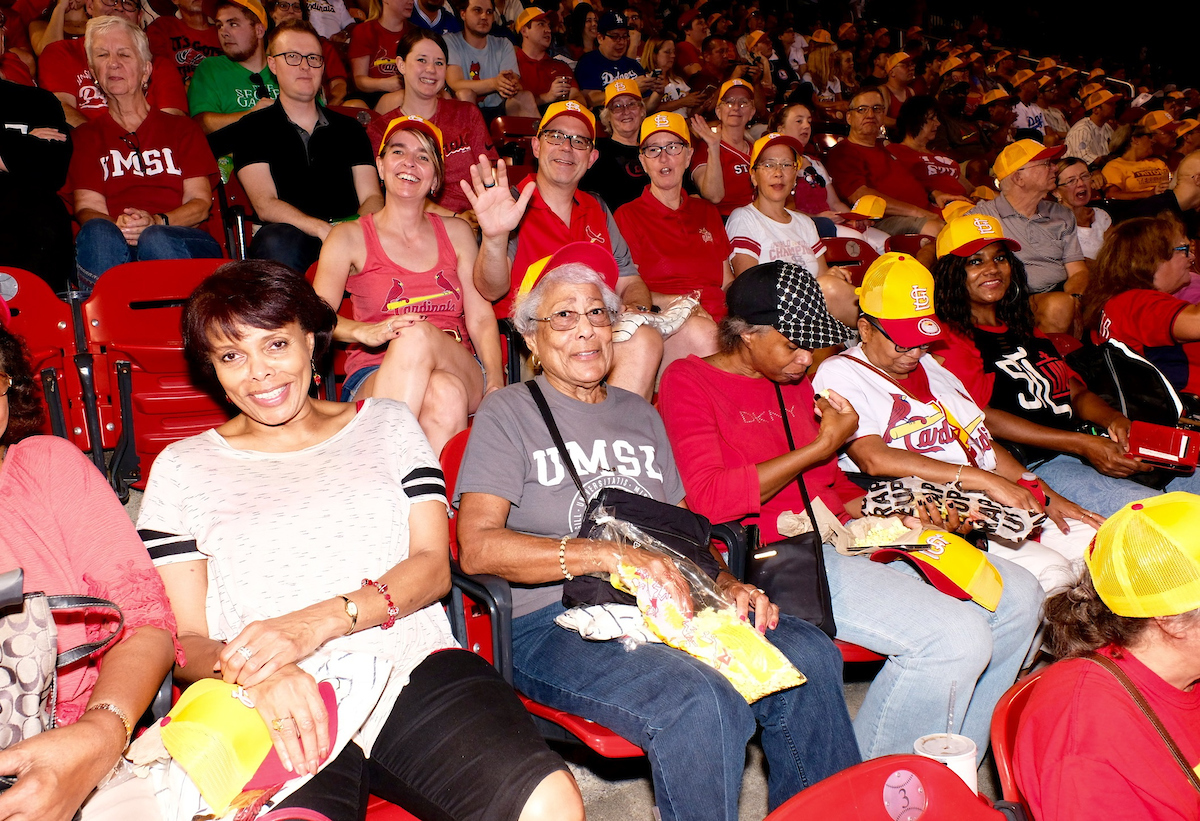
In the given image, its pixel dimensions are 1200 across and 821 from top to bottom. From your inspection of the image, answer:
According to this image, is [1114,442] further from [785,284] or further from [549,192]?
[549,192]

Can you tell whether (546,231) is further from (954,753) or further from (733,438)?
(954,753)

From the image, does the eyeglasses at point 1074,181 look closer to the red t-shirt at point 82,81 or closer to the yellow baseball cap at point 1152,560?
the yellow baseball cap at point 1152,560

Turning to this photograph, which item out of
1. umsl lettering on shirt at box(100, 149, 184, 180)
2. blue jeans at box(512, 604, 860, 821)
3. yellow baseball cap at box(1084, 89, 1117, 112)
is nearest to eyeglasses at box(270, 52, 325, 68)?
umsl lettering on shirt at box(100, 149, 184, 180)

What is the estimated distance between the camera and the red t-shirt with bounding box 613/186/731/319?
4.38 m

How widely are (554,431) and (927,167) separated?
5.93 metres

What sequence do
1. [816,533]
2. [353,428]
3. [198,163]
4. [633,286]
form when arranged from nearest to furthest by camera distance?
[353,428] → [816,533] → [633,286] → [198,163]

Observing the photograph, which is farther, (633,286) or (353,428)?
(633,286)

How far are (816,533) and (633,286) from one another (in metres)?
1.72

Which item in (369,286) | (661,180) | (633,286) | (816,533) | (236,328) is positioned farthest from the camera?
(661,180)

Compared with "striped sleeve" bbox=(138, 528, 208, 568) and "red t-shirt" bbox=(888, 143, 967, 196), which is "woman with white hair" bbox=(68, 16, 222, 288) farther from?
"red t-shirt" bbox=(888, 143, 967, 196)

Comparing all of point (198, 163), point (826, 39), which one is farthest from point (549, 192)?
point (826, 39)

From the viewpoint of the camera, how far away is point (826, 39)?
11.2 metres

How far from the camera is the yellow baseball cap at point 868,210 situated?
5.89 metres

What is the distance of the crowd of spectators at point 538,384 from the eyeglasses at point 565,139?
16 millimetres
